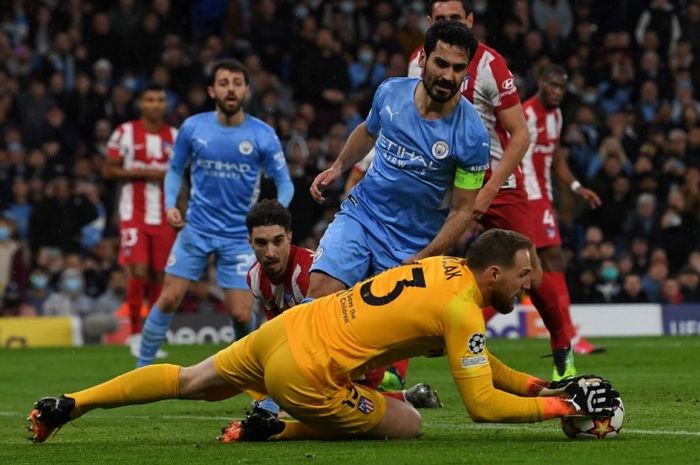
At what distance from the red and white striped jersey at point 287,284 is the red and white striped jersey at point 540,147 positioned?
4505 millimetres

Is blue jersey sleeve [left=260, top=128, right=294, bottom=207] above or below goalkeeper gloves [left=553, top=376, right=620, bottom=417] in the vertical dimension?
above

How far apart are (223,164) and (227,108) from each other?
453 millimetres

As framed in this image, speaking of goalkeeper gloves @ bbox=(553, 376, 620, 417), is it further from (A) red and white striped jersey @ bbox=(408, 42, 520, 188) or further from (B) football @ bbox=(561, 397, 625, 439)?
(A) red and white striped jersey @ bbox=(408, 42, 520, 188)

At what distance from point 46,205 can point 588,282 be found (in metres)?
6.87

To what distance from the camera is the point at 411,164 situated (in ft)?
28.7

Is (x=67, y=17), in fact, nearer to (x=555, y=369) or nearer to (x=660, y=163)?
(x=660, y=163)

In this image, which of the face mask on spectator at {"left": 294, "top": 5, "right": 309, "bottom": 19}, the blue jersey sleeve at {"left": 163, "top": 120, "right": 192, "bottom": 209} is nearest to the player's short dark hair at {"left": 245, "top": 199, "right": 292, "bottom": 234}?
the blue jersey sleeve at {"left": 163, "top": 120, "right": 192, "bottom": 209}

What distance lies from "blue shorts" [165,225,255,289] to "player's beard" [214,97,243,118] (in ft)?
3.20

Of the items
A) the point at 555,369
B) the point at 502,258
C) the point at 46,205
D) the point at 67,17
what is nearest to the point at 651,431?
the point at 502,258

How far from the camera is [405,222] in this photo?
8961 mm

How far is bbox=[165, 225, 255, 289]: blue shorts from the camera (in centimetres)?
1241

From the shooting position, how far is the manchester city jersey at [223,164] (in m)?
12.3

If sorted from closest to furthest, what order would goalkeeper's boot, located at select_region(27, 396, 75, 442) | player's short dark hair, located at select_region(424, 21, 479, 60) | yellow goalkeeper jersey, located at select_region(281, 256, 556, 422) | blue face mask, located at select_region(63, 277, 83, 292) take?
yellow goalkeeper jersey, located at select_region(281, 256, 556, 422)
goalkeeper's boot, located at select_region(27, 396, 75, 442)
player's short dark hair, located at select_region(424, 21, 479, 60)
blue face mask, located at select_region(63, 277, 83, 292)

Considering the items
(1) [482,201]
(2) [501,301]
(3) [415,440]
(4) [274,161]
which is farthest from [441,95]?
(4) [274,161]
